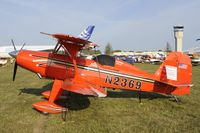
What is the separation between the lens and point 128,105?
742 centimetres

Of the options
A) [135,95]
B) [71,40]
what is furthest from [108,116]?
[135,95]

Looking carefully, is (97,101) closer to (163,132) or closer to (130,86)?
(130,86)

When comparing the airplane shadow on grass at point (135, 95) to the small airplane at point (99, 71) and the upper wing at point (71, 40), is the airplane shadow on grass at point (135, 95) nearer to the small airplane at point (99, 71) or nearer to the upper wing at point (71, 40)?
the small airplane at point (99, 71)

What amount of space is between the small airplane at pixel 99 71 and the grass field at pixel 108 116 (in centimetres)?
68

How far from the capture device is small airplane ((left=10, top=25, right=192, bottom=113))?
7242 millimetres

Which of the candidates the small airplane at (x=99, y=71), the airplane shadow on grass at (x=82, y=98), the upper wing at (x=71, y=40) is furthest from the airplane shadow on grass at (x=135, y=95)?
the upper wing at (x=71, y=40)

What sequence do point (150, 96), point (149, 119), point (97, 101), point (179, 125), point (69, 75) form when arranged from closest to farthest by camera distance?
point (179, 125) → point (149, 119) → point (69, 75) → point (97, 101) → point (150, 96)

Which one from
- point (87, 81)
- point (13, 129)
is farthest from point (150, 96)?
point (13, 129)

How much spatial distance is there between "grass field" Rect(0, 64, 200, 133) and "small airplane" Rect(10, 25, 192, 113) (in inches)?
26.6

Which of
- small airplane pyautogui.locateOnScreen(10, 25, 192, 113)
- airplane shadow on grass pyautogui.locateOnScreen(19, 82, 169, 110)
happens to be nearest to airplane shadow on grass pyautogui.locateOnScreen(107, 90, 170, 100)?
airplane shadow on grass pyautogui.locateOnScreen(19, 82, 169, 110)

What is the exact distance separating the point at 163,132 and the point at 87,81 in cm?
325

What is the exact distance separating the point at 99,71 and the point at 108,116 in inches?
74.4

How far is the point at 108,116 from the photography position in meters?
6.18

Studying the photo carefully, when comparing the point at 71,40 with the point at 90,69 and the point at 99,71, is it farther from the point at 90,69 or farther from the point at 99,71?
the point at 99,71
